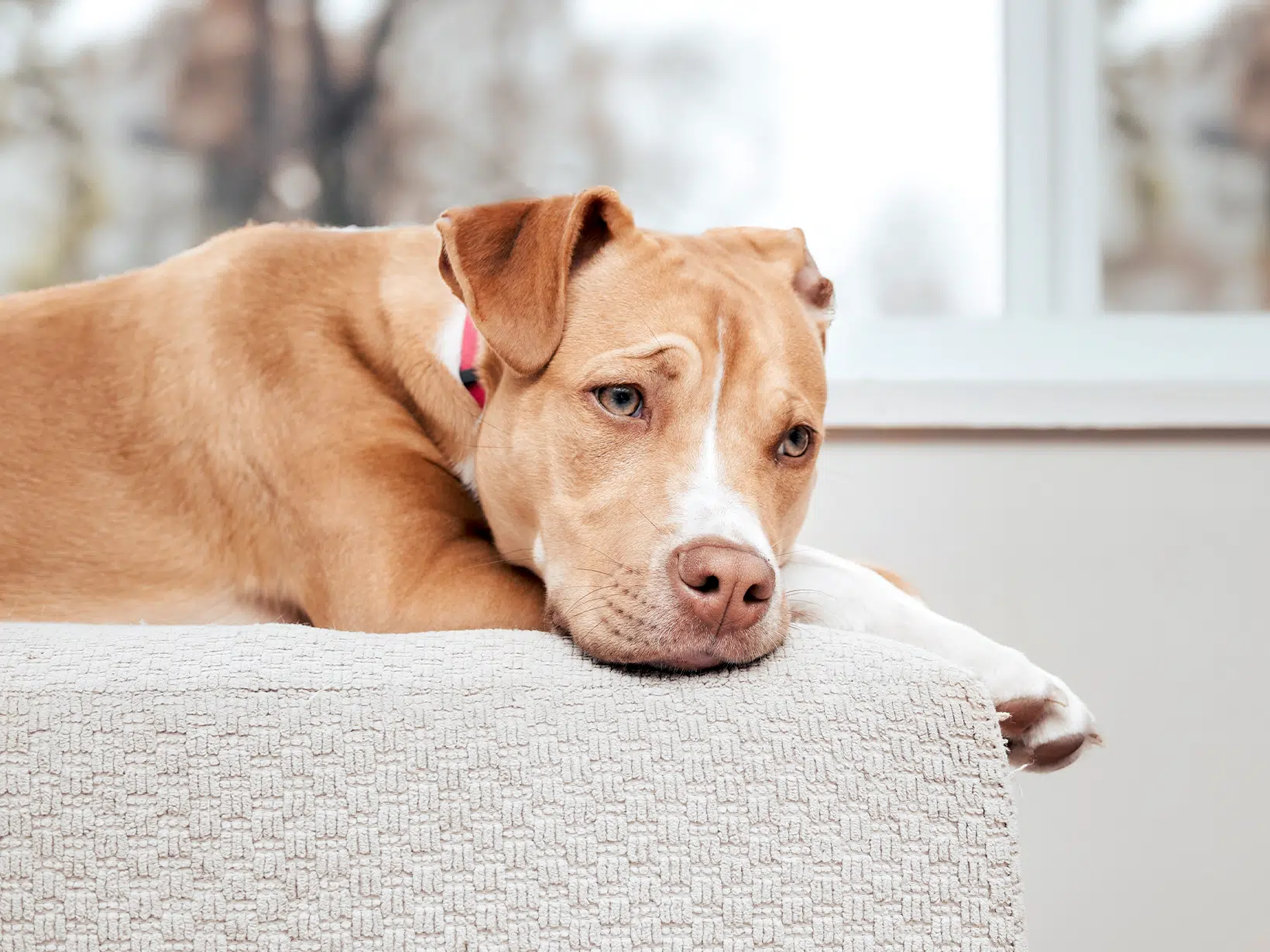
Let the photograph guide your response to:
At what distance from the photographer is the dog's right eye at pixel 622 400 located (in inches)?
58.8

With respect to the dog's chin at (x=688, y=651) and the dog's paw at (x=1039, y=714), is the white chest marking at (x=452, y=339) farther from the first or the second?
the dog's paw at (x=1039, y=714)

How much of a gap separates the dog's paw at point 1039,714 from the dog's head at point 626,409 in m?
0.31

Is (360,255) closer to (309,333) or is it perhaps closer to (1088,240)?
(309,333)

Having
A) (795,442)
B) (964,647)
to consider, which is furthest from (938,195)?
(964,647)

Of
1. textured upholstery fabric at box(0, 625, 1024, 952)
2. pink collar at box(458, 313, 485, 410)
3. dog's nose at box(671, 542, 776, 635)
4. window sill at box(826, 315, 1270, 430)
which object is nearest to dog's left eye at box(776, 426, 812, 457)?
dog's nose at box(671, 542, 776, 635)

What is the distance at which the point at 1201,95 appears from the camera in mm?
2920

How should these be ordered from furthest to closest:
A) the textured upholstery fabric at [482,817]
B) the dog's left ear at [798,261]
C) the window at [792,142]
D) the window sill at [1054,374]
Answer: the window at [792,142]
the window sill at [1054,374]
the dog's left ear at [798,261]
the textured upholstery fabric at [482,817]

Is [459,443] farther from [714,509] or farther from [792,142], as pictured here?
[792,142]

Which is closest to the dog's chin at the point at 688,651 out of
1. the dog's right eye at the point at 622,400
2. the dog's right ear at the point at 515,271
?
the dog's right eye at the point at 622,400

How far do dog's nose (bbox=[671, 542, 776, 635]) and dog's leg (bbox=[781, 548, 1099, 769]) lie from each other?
0.26m

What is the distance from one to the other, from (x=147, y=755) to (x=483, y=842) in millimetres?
306

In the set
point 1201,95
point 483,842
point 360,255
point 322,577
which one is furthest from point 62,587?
point 1201,95

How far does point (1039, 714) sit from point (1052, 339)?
5.56 ft

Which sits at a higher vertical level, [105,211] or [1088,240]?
[105,211]
